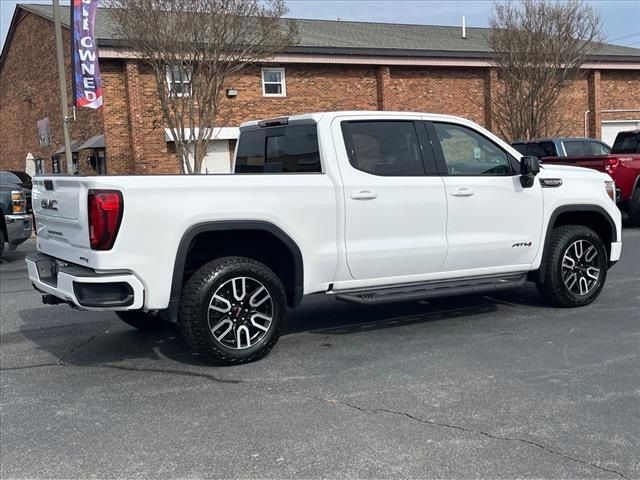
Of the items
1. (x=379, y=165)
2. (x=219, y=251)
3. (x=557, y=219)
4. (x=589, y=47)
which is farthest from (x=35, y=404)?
(x=589, y=47)

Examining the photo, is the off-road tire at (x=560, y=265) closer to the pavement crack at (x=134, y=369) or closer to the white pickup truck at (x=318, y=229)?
the white pickup truck at (x=318, y=229)

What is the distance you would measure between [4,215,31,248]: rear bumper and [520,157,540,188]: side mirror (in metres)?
9.53

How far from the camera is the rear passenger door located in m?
5.63

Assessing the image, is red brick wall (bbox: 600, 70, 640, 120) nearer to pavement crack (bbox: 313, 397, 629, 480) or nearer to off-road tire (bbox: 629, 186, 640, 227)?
off-road tire (bbox: 629, 186, 640, 227)

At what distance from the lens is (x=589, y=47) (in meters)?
23.0

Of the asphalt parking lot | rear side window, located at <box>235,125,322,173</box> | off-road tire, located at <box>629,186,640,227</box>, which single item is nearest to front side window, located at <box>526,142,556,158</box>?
off-road tire, located at <box>629,186,640,227</box>

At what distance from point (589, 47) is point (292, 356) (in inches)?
832

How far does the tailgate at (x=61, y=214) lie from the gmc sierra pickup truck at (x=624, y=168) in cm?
1011

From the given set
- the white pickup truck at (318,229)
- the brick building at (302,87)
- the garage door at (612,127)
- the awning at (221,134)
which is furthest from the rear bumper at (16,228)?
the garage door at (612,127)

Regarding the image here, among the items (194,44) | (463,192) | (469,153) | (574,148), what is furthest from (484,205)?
(194,44)

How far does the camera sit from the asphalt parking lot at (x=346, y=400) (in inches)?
143

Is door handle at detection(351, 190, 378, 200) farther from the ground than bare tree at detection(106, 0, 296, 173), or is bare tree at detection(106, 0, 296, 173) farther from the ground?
bare tree at detection(106, 0, 296, 173)

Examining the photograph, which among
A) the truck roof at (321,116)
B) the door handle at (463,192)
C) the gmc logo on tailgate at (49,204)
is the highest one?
the truck roof at (321,116)

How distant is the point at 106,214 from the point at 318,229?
5.40 feet
